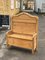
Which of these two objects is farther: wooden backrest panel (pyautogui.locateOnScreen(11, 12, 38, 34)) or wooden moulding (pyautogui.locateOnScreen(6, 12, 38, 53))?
wooden backrest panel (pyautogui.locateOnScreen(11, 12, 38, 34))

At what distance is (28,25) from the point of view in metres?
3.37

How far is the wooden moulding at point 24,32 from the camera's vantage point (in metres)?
3.13

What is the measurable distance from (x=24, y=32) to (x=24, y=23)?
22 centimetres

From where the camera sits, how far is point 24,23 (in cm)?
342

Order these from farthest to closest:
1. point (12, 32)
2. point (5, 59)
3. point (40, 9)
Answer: point (40, 9), point (12, 32), point (5, 59)

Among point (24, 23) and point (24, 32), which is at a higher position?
point (24, 23)

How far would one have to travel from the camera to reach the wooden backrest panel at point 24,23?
3269mm

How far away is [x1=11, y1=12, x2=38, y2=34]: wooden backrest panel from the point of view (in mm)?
3269

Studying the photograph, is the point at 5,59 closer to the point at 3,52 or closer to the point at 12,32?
the point at 3,52

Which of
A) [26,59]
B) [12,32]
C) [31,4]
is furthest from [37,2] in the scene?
[26,59]

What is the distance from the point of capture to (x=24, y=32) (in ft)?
11.4

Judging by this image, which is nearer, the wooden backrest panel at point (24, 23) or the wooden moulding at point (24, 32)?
the wooden moulding at point (24, 32)

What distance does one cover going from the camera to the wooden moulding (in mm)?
3129

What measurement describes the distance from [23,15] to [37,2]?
34.9ft
